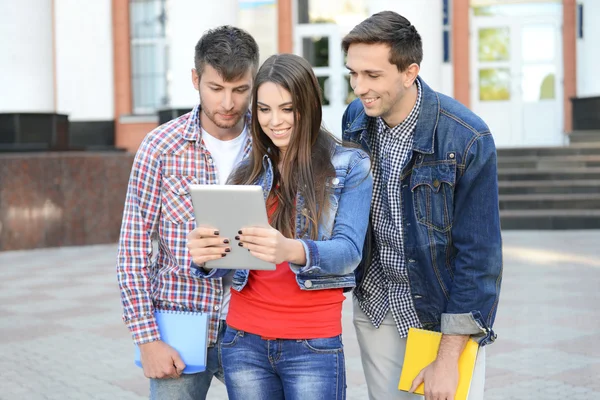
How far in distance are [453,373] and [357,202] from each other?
0.60 meters

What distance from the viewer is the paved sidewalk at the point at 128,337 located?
5.27 meters

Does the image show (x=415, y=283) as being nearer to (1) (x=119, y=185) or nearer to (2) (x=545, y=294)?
(2) (x=545, y=294)

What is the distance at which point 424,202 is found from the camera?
2.78 metres

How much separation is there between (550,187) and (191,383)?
12.1 metres

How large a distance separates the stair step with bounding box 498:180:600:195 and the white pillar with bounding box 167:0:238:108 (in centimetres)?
545

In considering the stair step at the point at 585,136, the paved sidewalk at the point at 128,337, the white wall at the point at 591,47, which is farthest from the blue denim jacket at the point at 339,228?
the white wall at the point at 591,47

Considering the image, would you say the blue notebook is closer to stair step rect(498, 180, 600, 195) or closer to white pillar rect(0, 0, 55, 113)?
stair step rect(498, 180, 600, 195)

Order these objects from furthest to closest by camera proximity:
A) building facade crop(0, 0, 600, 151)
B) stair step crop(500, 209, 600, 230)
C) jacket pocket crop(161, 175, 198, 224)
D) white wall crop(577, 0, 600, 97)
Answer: building facade crop(0, 0, 600, 151), white wall crop(577, 0, 600, 97), stair step crop(500, 209, 600, 230), jacket pocket crop(161, 175, 198, 224)

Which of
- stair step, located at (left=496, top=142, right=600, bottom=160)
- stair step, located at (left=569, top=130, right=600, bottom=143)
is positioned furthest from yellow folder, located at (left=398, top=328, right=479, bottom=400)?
stair step, located at (left=569, top=130, right=600, bottom=143)

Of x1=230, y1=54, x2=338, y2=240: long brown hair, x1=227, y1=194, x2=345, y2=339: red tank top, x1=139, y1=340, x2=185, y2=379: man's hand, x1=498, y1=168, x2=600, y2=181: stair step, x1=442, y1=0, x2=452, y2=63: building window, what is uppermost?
x1=442, y1=0, x2=452, y2=63: building window

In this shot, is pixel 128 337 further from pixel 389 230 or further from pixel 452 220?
pixel 452 220

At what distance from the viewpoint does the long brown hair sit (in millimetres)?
2566

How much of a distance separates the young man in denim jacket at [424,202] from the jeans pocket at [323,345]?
328 mm

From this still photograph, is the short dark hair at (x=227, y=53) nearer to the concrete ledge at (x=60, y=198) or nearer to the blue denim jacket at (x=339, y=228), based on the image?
the blue denim jacket at (x=339, y=228)
